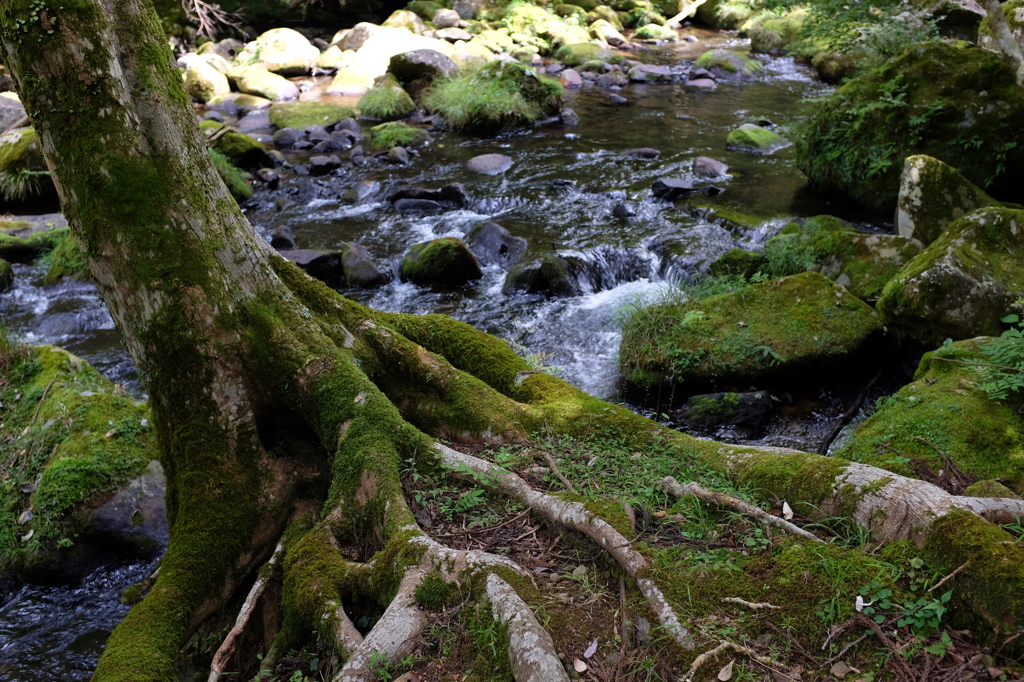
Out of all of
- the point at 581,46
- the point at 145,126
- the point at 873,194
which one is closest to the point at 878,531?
the point at 145,126

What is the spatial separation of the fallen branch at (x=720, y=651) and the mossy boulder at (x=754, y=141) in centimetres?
1376

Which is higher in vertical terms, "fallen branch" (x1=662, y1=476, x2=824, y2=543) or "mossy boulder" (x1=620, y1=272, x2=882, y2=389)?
"fallen branch" (x1=662, y1=476, x2=824, y2=543)

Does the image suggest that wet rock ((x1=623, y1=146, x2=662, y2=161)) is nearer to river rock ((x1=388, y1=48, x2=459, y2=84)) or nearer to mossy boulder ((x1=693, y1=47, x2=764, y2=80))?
river rock ((x1=388, y1=48, x2=459, y2=84))

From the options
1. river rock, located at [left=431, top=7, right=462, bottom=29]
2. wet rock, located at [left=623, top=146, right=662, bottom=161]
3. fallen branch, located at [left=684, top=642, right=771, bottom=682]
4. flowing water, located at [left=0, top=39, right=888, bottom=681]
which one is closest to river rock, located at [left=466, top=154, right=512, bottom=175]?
flowing water, located at [left=0, top=39, right=888, bottom=681]

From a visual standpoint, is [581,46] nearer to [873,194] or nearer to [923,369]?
[873,194]

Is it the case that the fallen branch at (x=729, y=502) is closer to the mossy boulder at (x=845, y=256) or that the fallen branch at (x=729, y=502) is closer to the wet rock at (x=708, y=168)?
the mossy boulder at (x=845, y=256)

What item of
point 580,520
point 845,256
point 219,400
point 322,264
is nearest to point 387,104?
point 322,264

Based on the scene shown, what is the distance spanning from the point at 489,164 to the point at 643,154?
3.32 metres

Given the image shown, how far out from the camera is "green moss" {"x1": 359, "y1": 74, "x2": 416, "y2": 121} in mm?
18641

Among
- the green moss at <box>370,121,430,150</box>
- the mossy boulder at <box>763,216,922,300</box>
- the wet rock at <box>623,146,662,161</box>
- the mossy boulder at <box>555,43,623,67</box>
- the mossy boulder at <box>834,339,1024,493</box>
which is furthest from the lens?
the mossy boulder at <box>555,43,623,67</box>

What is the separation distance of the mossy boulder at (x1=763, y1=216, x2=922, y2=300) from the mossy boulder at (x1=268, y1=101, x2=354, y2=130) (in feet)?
42.6

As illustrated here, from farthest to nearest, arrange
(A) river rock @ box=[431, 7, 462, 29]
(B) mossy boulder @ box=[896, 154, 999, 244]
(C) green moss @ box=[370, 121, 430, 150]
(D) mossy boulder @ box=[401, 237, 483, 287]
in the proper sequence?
1. (A) river rock @ box=[431, 7, 462, 29]
2. (C) green moss @ box=[370, 121, 430, 150]
3. (D) mossy boulder @ box=[401, 237, 483, 287]
4. (B) mossy boulder @ box=[896, 154, 999, 244]

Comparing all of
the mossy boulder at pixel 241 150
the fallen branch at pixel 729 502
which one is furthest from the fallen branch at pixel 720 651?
the mossy boulder at pixel 241 150

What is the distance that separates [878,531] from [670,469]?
110cm
